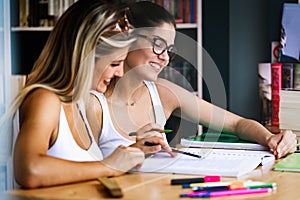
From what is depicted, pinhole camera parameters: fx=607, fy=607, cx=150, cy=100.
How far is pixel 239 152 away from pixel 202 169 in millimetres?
317

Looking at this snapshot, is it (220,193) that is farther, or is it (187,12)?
(187,12)

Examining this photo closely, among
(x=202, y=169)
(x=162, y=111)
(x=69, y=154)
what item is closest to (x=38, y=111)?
(x=69, y=154)

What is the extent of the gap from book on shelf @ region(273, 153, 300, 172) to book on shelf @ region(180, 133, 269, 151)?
0.15m

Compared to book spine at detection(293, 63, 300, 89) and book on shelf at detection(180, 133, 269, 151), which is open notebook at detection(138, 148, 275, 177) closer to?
book on shelf at detection(180, 133, 269, 151)

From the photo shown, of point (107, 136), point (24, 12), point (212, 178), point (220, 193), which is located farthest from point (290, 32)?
point (220, 193)

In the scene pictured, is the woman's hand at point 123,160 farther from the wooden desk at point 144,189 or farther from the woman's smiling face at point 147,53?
the woman's smiling face at point 147,53

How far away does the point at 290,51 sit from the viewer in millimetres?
3297

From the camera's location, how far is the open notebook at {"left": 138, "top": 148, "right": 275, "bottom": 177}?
1545mm

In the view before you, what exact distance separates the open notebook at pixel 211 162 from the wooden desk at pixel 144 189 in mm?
34

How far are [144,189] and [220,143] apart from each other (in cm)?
61

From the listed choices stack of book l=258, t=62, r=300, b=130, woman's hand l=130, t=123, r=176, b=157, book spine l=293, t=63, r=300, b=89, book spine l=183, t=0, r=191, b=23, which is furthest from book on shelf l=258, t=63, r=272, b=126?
woman's hand l=130, t=123, r=176, b=157

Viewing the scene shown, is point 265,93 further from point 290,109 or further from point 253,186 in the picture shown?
point 253,186

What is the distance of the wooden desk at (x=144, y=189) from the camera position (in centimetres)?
132

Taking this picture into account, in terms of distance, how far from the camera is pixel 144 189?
1386 mm
